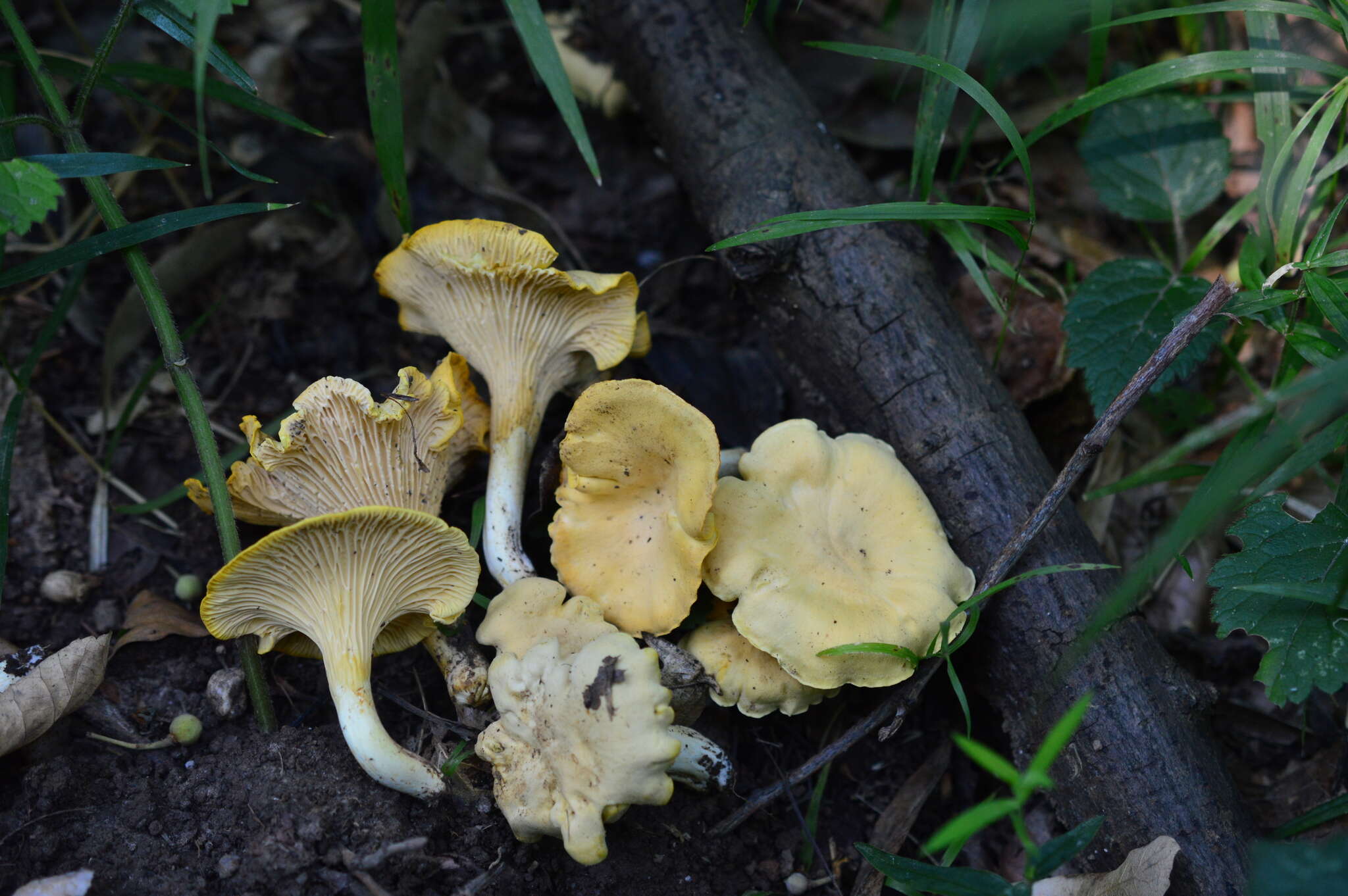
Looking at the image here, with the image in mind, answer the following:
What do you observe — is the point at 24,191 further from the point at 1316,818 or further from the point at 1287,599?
the point at 1316,818

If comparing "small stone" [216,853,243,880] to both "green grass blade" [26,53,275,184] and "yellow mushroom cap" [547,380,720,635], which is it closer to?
"yellow mushroom cap" [547,380,720,635]

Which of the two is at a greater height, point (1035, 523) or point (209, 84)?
point (209, 84)

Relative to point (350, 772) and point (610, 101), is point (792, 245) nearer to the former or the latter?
point (610, 101)

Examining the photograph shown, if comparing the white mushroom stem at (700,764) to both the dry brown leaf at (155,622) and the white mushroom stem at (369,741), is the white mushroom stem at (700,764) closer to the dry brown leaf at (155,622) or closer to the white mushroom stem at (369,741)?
the white mushroom stem at (369,741)

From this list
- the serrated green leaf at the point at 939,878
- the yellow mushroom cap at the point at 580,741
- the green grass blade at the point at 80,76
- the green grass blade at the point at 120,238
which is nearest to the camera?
the serrated green leaf at the point at 939,878

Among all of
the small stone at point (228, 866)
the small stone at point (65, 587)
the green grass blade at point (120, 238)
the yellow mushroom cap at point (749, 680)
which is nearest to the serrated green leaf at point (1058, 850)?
the yellow mushroom cap at point (749, 680)

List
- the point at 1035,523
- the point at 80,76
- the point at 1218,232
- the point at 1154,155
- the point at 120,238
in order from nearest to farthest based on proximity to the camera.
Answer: the point at 120,238, the point at 1035,523, the point at 80,76, the point at 1218,232, the point at 1154,155

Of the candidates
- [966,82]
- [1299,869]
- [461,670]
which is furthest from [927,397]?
[461,670]
